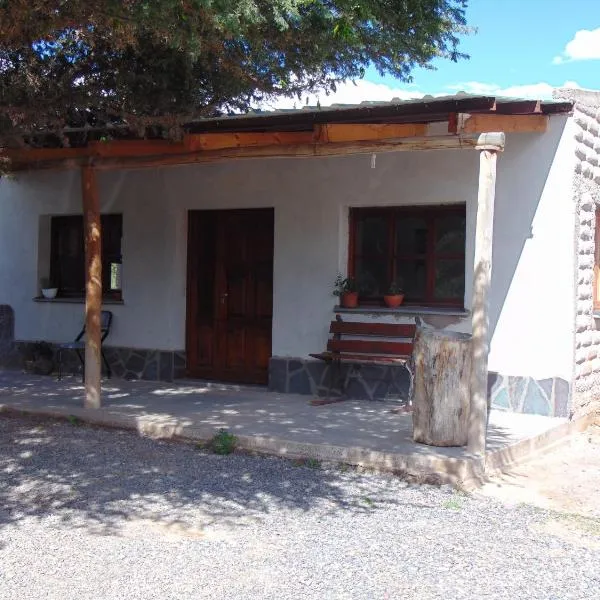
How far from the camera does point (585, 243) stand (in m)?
8.13

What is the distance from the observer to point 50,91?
7902 mm

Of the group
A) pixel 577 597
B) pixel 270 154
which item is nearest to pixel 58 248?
pixel 270 154

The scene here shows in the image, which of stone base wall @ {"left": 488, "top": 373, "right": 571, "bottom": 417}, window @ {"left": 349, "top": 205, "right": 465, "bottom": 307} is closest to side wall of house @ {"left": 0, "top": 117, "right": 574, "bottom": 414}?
stone base wall @ {"left": 488, "top": 373, "right": 571, "bottom": 417}

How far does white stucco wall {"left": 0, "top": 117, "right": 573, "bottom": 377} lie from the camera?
→ 7965mm

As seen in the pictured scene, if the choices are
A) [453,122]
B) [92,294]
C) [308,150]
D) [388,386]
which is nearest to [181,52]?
[308,150]

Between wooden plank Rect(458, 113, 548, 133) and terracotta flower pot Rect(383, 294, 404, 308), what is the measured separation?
7.22 feet

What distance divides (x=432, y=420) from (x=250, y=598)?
9.73ft

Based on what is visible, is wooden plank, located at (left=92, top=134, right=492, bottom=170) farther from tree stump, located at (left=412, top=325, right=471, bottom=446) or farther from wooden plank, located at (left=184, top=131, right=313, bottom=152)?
tree stump, located at (left=412, top=325, right=471, bottom=446)

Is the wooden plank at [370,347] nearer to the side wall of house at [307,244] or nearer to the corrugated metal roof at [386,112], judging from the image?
the side wall of house at [307,244]

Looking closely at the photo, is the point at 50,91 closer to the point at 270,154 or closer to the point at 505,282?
the point at 270,154

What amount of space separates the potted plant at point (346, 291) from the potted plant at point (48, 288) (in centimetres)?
443

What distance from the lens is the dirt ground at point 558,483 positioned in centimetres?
563

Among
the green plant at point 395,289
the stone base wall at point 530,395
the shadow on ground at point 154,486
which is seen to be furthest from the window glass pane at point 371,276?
the shadow on ground at point 154,486

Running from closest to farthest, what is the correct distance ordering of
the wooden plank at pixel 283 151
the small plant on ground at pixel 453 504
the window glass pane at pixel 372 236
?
the small plant on ground at pixel 453 504, the wooden plank at pixel 283 151, the window glass pane at pixel 372 236
